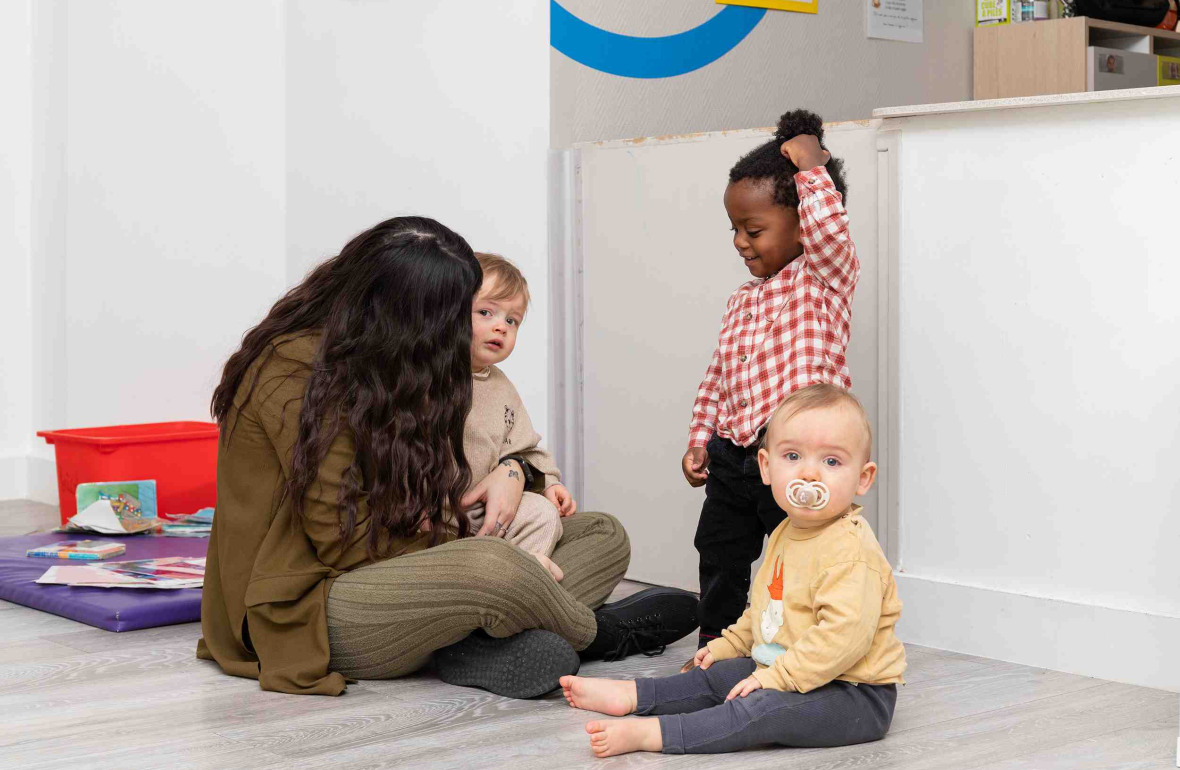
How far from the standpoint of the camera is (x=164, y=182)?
161 inches

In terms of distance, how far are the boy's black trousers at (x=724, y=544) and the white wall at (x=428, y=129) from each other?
93 cm

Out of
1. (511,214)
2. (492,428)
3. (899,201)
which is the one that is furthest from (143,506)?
(899,201)

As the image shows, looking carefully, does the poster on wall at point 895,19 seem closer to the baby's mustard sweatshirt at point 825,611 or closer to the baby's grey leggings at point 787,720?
the baby's mustard sweatshirt at point 825,611

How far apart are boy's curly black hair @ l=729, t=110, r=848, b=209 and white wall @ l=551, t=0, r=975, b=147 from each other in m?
1.03

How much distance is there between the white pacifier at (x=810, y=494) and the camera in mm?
1841

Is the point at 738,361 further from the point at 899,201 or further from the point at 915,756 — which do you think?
the point at 915,756

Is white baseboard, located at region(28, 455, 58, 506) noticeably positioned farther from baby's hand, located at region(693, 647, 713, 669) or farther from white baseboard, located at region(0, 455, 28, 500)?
baby's hand, located at region(693, 647, 713, 669)

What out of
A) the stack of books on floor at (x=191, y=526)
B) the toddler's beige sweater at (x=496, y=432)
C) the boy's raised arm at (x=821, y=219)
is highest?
the boy's raised arm at (x=821, y=219)

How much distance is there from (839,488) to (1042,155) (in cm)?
81

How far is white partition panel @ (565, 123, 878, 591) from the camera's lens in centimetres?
288

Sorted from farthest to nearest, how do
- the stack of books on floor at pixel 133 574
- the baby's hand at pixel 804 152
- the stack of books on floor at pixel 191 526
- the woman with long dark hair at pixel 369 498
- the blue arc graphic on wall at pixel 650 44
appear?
the stack of books on floor at pixel 191 526
the blue arc graphic on wall at pixel 650 44
the stack of books on floor at pixel 133 574
the baby's hand at pixel 804 152
the woman with long dark hair at pixel 369 498

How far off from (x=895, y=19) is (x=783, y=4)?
49 centimetres

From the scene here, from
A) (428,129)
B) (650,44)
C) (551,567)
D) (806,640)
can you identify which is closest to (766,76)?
(650,44)

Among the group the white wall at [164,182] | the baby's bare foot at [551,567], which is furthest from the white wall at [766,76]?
the baby's bare foot at [551,567]
